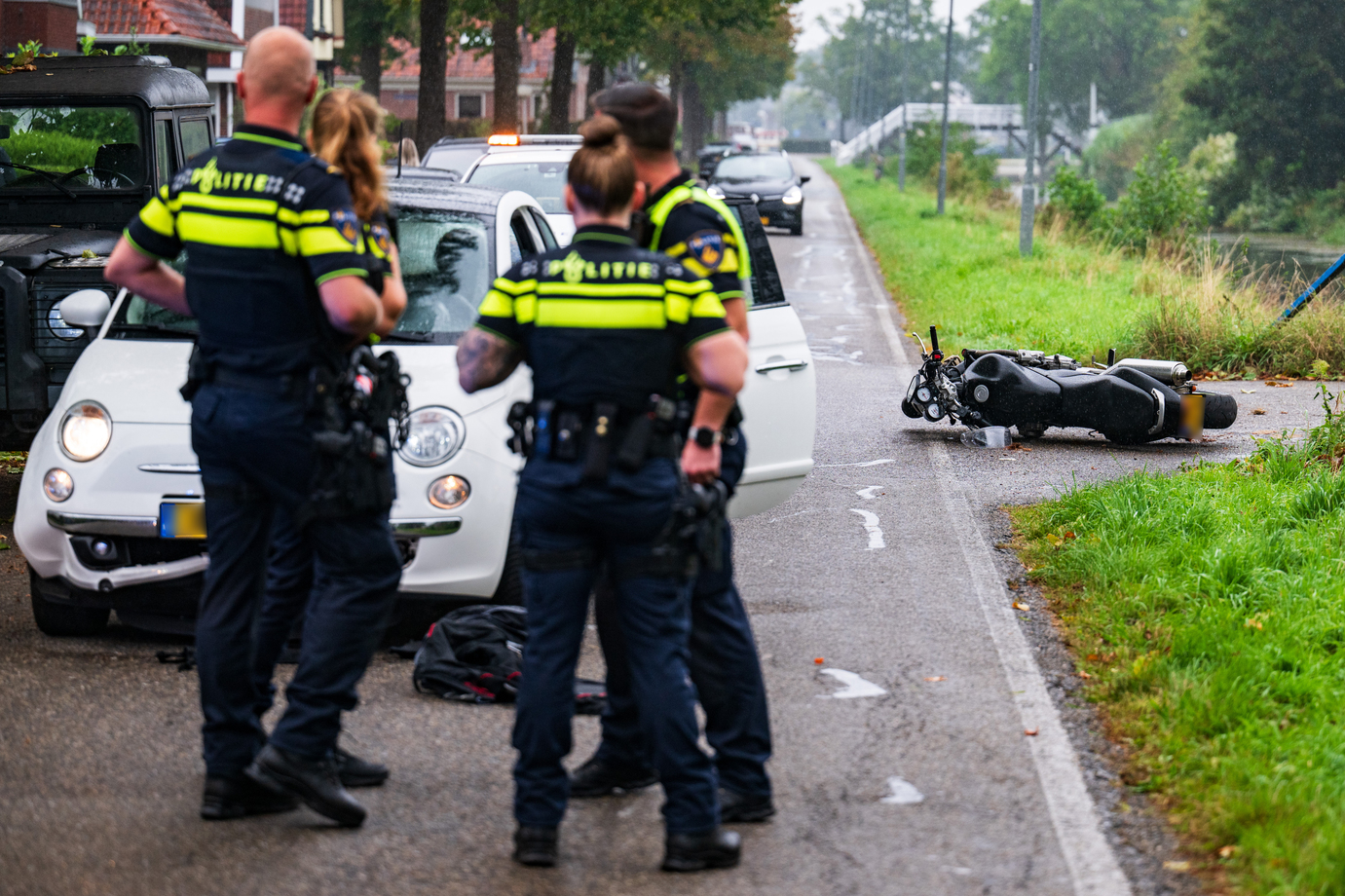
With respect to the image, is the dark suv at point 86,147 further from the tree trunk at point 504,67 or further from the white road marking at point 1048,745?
the tree trunk at point 504,67

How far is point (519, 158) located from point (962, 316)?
18.1 feet

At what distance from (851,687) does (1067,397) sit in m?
5.05

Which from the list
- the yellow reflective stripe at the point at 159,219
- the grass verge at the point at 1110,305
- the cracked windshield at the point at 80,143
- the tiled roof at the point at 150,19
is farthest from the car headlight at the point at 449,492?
the tiled roof at the point at 150,19

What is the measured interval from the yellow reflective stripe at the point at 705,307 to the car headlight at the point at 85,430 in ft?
9.08

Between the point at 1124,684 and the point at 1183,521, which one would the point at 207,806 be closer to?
the point at 1124,684

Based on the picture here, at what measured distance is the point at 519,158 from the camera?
550 inches

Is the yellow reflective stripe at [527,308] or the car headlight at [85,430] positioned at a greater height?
the yellow reflective stripe at [527,308]

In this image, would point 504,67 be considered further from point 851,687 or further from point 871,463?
point 851,687

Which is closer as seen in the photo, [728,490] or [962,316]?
[728,490]

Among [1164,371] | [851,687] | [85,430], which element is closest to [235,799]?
→ [85,430]

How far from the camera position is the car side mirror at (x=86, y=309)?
237 inches

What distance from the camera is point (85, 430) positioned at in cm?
557

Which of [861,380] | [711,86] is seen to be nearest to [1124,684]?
[861,380]

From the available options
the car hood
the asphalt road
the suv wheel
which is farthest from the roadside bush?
the suv wheel
